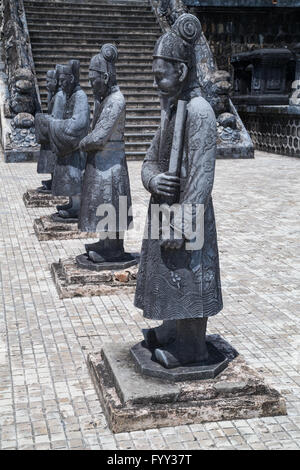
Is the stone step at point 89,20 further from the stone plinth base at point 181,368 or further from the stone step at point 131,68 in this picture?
the stone plinth base at point 181,368

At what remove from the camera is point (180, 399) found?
3414 millimetres

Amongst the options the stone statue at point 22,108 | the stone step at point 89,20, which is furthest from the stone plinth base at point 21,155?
the stone step at point 89,20

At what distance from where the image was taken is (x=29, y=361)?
A: 4.15 meters

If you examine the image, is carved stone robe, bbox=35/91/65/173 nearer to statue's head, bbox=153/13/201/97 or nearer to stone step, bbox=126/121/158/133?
statue's head, bbox=153/13/201/97

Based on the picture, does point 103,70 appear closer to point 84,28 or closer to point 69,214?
point 69,214

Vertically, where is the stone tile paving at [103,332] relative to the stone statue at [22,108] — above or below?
below

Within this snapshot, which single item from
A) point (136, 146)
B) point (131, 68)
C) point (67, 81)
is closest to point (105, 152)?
point (67, 81)

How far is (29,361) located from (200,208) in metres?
1.73

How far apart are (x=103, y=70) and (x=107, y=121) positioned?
1.46ft

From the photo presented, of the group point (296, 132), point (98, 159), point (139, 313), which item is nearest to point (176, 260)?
point (139, 313)

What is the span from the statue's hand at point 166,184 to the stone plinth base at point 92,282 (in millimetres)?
2352

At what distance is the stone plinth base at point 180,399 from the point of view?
3.32 metres

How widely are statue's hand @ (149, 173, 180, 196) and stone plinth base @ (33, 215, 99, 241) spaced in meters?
4.14
